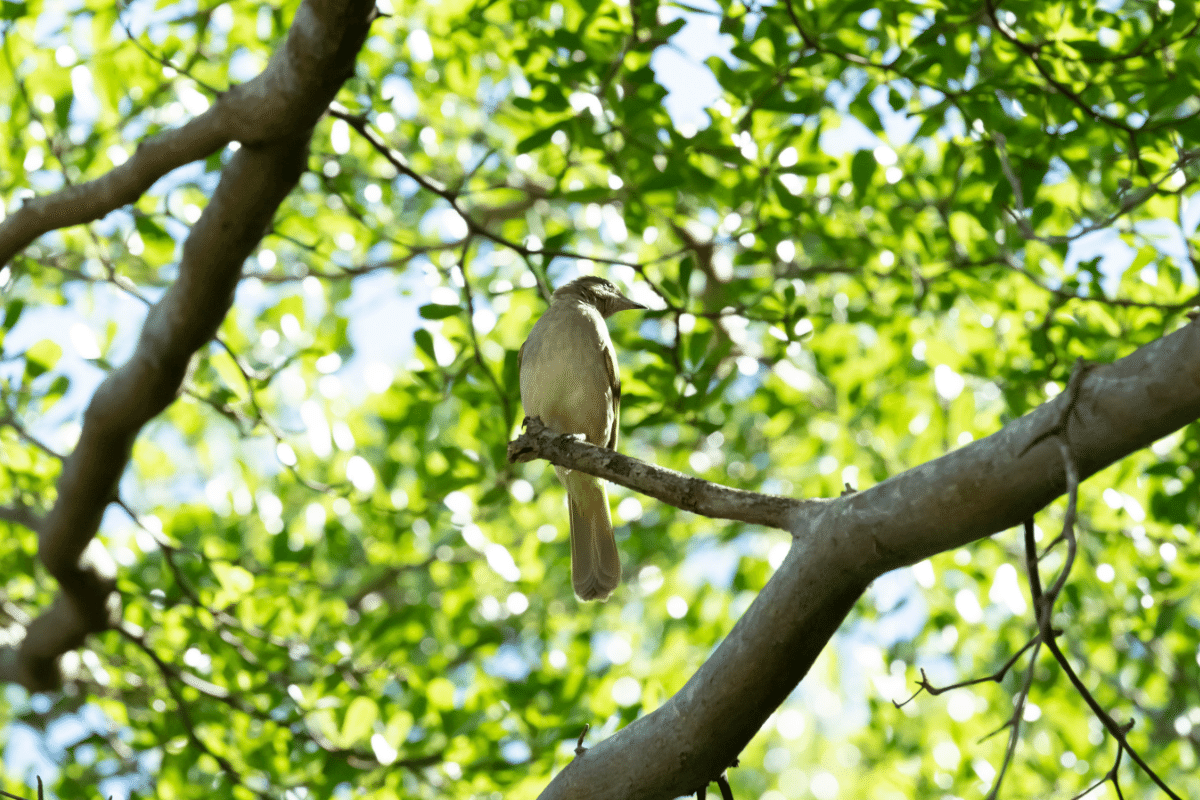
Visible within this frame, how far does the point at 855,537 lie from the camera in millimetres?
2068

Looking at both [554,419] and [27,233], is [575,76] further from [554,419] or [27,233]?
[27,233]

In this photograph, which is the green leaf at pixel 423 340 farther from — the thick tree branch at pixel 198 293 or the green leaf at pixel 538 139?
the green leaf at pixel 538 139

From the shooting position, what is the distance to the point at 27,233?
414 centimetres

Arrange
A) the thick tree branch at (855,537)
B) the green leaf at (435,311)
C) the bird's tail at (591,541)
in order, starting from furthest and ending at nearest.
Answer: the green leaf at (435,311) < the bird's tail at (591,541) < the thick tree branch at (855,537)

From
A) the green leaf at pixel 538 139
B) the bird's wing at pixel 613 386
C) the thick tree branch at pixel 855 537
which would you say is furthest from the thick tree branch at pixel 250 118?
the thick tree branch at pixel 855 537

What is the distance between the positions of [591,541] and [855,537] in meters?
2.13

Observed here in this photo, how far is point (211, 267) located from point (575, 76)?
169 centimetres

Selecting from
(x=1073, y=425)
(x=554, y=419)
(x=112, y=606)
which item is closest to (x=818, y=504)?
(x=1073, y=425)

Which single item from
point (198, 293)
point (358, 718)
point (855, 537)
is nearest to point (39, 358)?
point (198, 293)

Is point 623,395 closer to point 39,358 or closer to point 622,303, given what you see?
point 622,303

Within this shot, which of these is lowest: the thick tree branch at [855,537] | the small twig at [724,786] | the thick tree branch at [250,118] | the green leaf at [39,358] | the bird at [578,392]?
the small twig at [724,786]

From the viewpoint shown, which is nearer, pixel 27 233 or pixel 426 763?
pixel 27 233

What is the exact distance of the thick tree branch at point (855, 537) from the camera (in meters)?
Answer: 1.73

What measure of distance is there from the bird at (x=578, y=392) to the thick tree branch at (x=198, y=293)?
4.03ft
